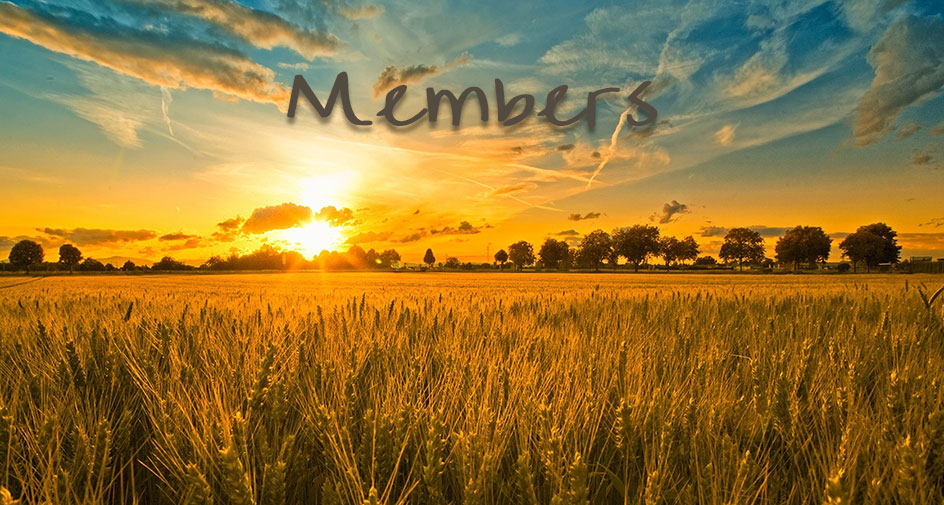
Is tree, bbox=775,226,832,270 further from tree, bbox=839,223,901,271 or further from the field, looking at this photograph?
the field

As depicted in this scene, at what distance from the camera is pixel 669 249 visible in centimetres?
11081

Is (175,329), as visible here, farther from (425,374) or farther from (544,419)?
(544,419)

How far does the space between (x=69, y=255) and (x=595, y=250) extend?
344 feet

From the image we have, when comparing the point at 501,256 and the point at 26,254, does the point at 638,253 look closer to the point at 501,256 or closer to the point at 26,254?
the point at 501,256

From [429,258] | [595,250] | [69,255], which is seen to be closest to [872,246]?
[595,250]

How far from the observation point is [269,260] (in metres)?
80.0

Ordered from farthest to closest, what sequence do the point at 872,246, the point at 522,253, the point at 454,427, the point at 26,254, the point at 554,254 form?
the point at 522,253
the point at 554,254
the point at 872,246
the point at 26,254
the point at 454,427

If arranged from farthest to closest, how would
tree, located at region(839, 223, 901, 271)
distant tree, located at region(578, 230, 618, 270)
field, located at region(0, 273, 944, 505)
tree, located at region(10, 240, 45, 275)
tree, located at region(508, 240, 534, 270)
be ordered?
tree, located at region(508, 240, 534, 270) → distant tree, located at region(578, 230, 618, 270) → tree, located at region(839, 223, 901, 271) → tree, located at region(10, 240, 45, 275) → field, located at region(0, 273, 944, 505)

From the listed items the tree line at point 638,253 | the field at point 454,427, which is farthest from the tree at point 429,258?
the field at point 454,427

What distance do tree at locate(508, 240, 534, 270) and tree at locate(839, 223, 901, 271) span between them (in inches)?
2871

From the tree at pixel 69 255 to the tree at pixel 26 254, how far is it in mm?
2865

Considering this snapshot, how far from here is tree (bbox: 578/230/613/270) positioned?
351 ft

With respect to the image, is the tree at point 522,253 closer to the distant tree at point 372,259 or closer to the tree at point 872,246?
the distant tree at point 372,259

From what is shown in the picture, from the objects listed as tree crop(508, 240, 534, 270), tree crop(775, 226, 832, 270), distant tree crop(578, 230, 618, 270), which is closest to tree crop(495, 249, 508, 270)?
tree crop(508, 240, 534, 270)
